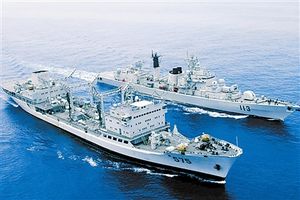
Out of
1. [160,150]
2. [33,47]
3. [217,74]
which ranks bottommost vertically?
[160,150]

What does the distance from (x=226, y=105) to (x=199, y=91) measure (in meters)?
7.68

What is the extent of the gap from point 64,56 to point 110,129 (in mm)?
67521

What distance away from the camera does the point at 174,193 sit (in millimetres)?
43344

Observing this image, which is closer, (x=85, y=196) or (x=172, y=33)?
(x=85, y=196)

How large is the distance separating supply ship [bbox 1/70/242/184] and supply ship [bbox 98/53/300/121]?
66.6 feet

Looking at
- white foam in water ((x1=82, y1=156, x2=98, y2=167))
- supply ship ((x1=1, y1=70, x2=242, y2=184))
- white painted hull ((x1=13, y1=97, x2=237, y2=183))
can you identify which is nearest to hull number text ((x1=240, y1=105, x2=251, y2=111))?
supply ship ((x1=1, y1=70, x2=242, y2=184))

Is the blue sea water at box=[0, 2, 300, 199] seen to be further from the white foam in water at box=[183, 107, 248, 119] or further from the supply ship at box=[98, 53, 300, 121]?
the supply ship at box=[98, 53, 300, 121]

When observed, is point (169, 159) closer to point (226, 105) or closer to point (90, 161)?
point (90, 161)

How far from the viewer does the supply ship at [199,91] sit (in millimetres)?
68188

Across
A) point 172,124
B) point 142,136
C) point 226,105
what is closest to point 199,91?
point 226,105

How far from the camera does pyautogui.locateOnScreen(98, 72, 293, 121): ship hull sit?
66688 millimetres

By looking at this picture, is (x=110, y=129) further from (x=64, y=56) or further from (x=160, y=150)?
(x=64, y=56)

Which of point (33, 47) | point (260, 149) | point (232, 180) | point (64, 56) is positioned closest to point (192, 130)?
point (260, 149)

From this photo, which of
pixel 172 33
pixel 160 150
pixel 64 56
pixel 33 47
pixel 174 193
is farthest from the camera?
pixel 172 33
